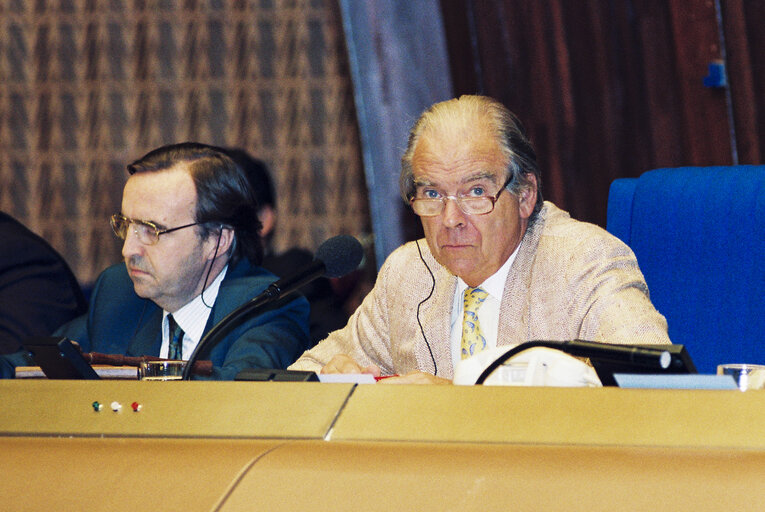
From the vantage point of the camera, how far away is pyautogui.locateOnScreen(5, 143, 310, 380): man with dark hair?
6.68 ft

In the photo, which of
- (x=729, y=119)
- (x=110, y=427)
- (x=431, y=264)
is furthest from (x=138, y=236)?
(x=729, y=119)

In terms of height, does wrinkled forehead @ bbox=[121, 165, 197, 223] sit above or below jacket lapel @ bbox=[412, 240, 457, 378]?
above

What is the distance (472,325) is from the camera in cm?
179

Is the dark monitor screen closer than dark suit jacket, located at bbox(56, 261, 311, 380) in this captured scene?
Yes

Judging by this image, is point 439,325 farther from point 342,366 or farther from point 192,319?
point 192,319

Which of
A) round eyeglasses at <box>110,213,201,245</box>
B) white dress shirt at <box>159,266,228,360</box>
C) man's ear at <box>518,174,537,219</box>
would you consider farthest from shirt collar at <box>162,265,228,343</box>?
man's ear at <box>518,174,537,219</box>

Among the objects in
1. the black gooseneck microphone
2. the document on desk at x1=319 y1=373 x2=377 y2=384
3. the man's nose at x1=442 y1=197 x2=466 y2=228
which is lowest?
the document on desk at x1=319 y1=373 x2=377 y2=384

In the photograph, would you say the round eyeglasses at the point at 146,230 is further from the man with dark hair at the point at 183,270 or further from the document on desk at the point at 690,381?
the document on desk at the point at 690,381

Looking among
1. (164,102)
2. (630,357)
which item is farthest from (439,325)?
(164,102)

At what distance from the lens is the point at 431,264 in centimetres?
193

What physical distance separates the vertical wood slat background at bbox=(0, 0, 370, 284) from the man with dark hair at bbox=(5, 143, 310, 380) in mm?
1478

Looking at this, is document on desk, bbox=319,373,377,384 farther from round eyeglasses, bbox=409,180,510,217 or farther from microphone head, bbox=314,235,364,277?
round eyeglasses, bbox=409,180,510,217

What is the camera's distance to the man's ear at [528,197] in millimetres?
1790

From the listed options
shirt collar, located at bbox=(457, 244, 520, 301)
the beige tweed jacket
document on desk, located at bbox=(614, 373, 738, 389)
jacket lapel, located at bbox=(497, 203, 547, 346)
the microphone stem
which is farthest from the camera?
shirt collar, located at bbox=(457, 244, 520, 301)
